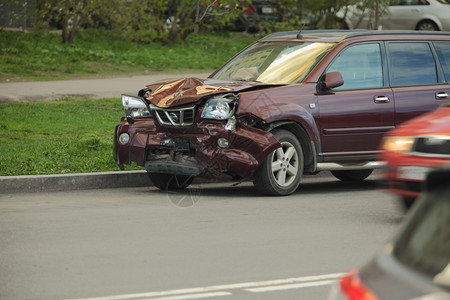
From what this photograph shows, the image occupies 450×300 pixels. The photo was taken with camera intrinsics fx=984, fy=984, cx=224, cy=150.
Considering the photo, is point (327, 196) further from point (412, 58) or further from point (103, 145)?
point (103, 145)

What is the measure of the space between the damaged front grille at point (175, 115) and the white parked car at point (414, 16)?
713 inches

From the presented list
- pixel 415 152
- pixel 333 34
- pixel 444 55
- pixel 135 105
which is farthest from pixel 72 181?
pixel 415 152

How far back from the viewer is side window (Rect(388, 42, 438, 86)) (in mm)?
10836

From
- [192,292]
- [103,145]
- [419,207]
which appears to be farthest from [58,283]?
[103,145]

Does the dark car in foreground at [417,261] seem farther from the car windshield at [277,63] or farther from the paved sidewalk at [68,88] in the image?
the paved sidewalk at [68,88]

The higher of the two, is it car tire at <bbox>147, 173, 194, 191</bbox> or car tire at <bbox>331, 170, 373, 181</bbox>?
car tire at <bbox>147, 173, 194, 191</bbox>

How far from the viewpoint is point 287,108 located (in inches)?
394

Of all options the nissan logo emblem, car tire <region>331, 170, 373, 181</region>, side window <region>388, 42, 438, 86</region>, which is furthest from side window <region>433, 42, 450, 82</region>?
the nissan logo emblem

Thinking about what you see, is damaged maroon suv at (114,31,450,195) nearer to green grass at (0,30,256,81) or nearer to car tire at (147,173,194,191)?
car tire at (147,173,194,191)

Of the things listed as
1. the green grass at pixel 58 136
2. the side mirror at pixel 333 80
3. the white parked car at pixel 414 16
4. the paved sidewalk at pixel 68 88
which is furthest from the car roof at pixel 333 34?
the white parked car at pixel 414 16

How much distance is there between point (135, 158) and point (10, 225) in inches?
86.1

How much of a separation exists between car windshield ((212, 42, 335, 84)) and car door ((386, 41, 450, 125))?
0.82 m

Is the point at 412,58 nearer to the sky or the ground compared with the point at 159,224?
nearer to the sky

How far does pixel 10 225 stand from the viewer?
8.37 meters
